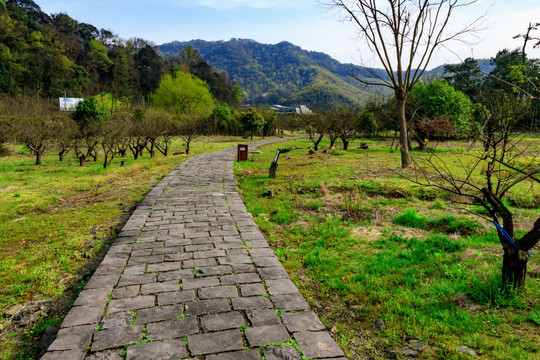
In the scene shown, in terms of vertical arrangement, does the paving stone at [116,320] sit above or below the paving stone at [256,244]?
below

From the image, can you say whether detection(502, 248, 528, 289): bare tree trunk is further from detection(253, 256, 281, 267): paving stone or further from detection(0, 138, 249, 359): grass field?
detection(0, 138, 249, 359): grass field

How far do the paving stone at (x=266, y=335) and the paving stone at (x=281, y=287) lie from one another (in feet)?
1.85

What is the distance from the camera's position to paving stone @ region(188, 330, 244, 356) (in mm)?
2309

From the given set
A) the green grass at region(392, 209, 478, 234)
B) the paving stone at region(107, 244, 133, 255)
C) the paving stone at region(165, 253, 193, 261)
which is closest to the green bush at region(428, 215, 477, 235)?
Result: the green grass at region(392, 209, 478, 234)

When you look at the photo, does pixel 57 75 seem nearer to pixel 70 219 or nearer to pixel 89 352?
pixel 70 219

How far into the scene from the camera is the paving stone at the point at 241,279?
3.34 m

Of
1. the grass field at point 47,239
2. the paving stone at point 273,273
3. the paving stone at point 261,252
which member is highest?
the paving stone at point 261,252

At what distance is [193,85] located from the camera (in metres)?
46.5

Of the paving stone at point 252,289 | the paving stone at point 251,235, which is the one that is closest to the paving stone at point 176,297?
the paving stone at point 252,289

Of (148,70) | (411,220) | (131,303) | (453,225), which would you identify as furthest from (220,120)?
(131,303)

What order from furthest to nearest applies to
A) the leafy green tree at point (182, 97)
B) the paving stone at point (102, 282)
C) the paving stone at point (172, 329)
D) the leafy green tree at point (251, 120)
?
the leafy green tree at point (182, 97), the leafy green tree at point (251, 120), the paving stone at point (102, 282), the paving stone at point (172, 329)

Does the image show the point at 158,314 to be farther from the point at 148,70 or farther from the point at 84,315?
the point at 148,70

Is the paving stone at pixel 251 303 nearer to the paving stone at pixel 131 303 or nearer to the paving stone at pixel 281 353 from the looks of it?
the paving stone at pixel 281 353

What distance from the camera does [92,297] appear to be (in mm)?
3000
